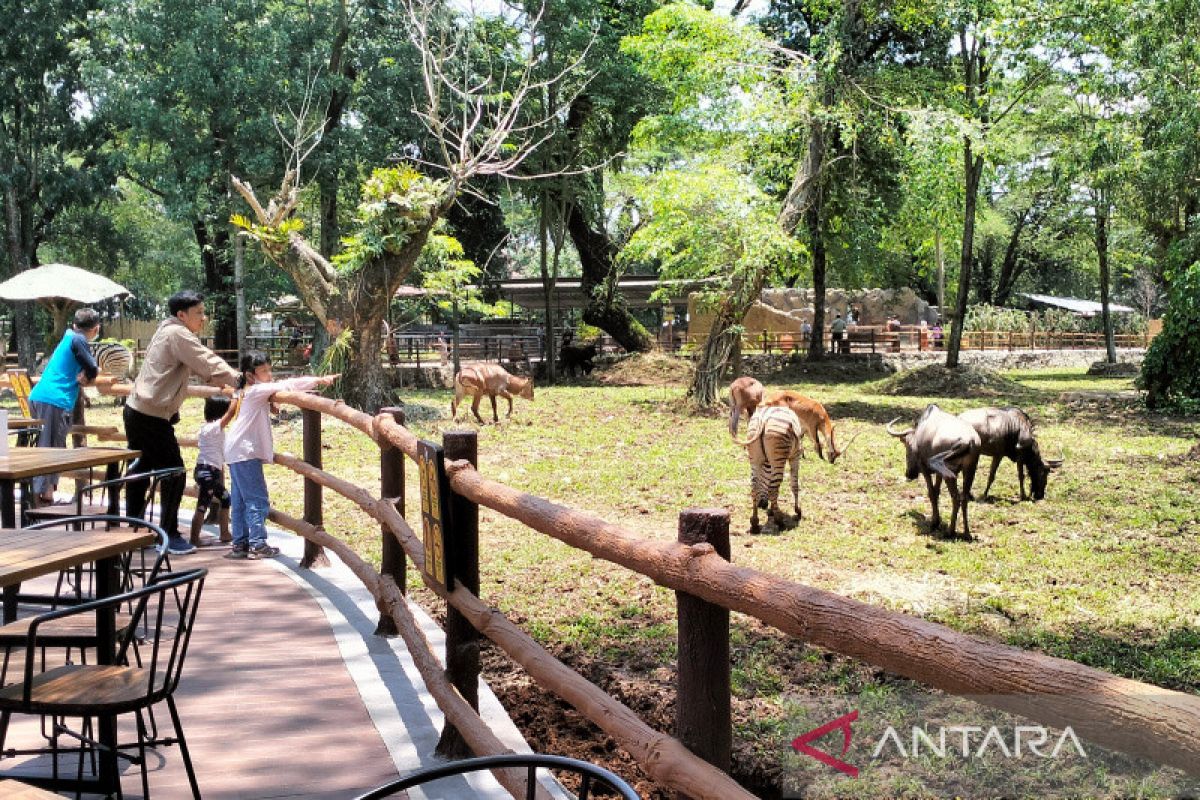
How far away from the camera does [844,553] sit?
26.8 ft

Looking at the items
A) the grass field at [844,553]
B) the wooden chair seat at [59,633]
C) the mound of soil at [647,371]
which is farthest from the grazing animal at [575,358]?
the wooden chair seat at [59,633]

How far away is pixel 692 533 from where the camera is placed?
9.08 feet

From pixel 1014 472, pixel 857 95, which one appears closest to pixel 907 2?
pixel 857 95

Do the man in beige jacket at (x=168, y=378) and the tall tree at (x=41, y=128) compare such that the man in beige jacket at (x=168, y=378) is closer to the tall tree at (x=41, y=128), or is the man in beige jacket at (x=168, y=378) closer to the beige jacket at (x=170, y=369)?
the beige jacket at (x=170, y=369)

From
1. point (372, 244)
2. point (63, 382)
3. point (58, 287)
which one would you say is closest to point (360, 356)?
point (372, 244)

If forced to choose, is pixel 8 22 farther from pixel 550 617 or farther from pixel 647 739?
pixel 647 739

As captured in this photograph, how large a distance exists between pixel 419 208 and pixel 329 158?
9205 mm

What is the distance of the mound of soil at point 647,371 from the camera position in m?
26.3

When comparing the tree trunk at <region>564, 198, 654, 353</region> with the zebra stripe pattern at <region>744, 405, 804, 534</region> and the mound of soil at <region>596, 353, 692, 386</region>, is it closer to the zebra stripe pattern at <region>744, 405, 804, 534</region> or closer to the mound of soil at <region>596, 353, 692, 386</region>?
the mound of soil at <region>596, 353, 692, 386</region>

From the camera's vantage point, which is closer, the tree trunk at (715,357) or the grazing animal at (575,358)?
the tree trunk at (715,357)

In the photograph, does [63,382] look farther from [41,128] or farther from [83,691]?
[41,128]

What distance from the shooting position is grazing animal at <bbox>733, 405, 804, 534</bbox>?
9.03 m

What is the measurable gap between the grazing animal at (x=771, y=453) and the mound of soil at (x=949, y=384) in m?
13.2

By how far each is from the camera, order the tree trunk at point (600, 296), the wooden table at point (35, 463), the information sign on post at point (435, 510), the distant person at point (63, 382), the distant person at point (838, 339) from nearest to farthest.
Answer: the information sign on post at point (435, 510) < the wooden table at point (35, 463) < the distant person at point (63, 382) < the tree trunk at point (600, 296) < the distant person at point (838, 339)
